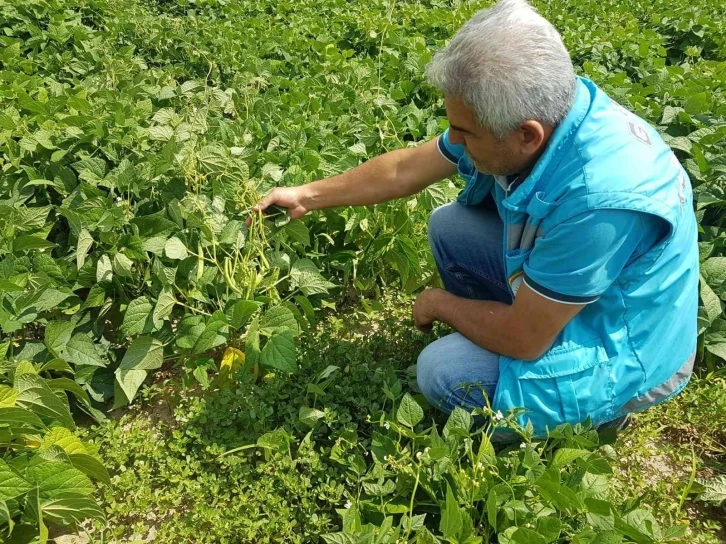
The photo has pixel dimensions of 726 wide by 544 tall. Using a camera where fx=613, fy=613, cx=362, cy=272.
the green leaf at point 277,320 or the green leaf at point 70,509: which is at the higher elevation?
the green leaf at point 277,320

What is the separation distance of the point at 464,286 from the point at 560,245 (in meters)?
0.87


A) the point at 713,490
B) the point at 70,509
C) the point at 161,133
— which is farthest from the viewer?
the point at 161,133

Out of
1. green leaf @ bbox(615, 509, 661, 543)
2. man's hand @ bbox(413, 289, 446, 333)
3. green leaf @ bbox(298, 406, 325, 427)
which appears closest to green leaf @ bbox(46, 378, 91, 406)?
green leaf @ bbox(298, 406, 325, 427)

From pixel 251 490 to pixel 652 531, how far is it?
3.80ft

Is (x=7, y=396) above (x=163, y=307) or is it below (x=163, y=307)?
above

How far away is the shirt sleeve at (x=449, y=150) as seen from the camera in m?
2.18

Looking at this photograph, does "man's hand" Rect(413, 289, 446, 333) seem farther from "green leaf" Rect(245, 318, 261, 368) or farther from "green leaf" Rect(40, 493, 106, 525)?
"green leaf" Rect(40, 493, 106, 525)

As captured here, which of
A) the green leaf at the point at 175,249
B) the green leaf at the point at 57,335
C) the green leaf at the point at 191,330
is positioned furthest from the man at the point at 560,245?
the green leaf at the point at 57,335

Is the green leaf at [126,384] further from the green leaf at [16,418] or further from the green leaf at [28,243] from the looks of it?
the green leaf at [28,243]

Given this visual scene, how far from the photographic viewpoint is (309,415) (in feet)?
6.63

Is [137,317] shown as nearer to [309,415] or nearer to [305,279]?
[305,279]

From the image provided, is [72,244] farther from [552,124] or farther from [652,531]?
[652,531]

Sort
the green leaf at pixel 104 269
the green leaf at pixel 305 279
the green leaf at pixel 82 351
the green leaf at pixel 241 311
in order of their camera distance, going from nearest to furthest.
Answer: the green leaf at pixel 241 311 < the green leaf at pixel 82 351 < the green leaf at pixel 104 269 < the green leaf at pixel 305 279

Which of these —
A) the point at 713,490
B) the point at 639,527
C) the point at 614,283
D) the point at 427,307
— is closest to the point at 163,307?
the point at 427,307
